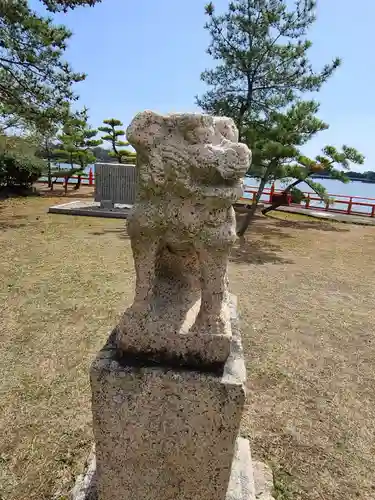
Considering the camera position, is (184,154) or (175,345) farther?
(175,345)

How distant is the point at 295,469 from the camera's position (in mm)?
2016

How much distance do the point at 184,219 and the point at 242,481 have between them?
1.30m

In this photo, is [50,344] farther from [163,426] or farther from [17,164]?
[17,164]

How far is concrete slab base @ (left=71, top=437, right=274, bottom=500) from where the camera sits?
5.47 ft

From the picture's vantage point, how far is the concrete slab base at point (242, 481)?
1668 mm

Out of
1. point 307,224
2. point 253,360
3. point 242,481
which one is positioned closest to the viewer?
point 242,481

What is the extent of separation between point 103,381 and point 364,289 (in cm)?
473

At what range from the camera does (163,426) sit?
1422mm

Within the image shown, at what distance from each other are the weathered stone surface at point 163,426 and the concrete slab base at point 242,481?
0.21 m

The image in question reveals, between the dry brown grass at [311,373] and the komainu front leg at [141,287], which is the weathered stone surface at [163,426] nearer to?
the komainu front leg at [141,287]

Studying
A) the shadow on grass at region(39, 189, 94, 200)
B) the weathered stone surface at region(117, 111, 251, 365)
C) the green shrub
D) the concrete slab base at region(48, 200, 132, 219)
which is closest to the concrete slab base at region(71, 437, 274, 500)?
the weathered stone surface at region(117, 111, 251, 365)

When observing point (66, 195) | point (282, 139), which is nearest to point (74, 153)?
point (66, 195)

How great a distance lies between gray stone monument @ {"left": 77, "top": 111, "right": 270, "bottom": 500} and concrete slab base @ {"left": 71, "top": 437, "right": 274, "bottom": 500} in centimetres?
22

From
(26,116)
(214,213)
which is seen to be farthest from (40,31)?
(214,213)
